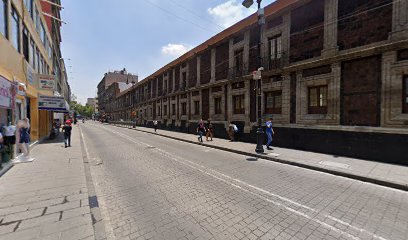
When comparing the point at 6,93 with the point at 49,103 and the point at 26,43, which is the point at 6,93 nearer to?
the point at 26,43

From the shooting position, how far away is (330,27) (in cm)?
1005

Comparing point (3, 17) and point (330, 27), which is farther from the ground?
point (330, 27)

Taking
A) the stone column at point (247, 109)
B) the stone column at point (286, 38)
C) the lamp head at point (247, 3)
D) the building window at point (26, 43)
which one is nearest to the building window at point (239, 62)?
the stone column at point (247, 109)

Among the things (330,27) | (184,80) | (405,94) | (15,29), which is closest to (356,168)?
(405,94)

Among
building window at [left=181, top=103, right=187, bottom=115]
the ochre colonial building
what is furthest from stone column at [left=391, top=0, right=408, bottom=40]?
building window at [left=181, top=103, right=187, bottom=115]

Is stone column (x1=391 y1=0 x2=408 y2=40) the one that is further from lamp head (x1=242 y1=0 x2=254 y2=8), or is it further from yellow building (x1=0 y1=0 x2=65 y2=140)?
yellow building (x1=0 y1=0 x2=65 y2=140)

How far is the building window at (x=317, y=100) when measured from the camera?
10.5m

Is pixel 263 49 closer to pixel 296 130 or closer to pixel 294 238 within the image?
pixel 296 130

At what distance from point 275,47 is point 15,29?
15084mm

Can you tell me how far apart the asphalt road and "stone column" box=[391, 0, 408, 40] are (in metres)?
6.57

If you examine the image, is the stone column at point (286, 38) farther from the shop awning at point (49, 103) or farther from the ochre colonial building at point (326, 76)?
the shop awning at point (49, 103)

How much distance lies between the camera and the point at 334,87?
9.81 meters

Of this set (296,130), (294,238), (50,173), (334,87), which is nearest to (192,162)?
(50,173)

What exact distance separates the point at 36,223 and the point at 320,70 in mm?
12614
